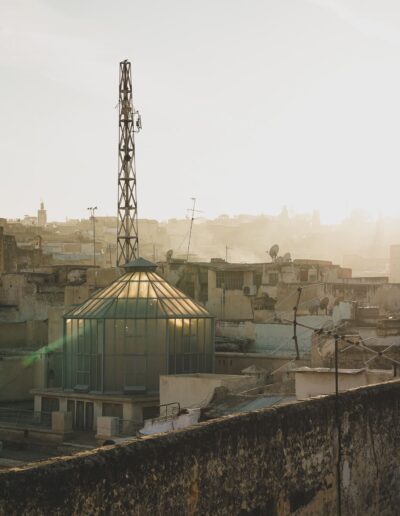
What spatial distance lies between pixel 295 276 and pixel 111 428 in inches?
974

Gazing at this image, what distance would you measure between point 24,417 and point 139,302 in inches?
219

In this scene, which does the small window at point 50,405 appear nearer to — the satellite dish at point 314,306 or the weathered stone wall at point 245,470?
the satellite dish at point 314,306

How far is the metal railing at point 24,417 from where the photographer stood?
30.3 metres

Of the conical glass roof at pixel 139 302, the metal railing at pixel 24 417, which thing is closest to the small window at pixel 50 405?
the metal railing at pixel 24 417

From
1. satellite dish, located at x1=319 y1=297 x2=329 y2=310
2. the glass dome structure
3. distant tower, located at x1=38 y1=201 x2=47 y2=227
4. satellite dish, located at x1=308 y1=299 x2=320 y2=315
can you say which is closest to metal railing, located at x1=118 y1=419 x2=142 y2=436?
the glass dome structure

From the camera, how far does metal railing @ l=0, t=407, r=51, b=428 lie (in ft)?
99.4

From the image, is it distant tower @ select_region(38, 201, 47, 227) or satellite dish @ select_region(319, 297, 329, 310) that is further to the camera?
distant tower @ select_region(38, 201, 47, 227)

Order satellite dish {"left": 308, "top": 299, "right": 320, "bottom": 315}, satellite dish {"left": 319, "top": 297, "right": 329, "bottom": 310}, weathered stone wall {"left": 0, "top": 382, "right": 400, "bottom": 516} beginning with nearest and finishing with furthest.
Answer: weathered stone wall {"left": 0, "top": 382, "right": 400, "bottom": 516}, satellite dish {"left": 308, "top": 299, "right": 320, "bottom": 315}, satellite dish {"left": 319, "top": 297, "right": 329, "bottom": 310}

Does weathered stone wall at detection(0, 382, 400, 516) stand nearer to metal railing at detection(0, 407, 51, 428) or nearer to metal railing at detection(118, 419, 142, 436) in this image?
metal railing at detection(118, 419, 142, 436)

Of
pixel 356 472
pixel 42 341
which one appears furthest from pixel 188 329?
pixel 356 472

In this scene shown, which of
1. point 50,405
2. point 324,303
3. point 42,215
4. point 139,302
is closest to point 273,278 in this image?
point 324,303

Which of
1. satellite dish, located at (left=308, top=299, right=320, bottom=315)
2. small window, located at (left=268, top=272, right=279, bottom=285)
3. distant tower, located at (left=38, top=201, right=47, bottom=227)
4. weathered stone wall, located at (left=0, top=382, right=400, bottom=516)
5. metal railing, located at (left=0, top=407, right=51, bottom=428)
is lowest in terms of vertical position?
metal railing, located at (left=0, top=407, right=51, bottom=428)

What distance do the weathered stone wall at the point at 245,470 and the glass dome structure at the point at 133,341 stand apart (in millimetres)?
16068

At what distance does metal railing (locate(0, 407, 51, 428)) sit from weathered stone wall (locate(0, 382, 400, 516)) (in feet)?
59.6
